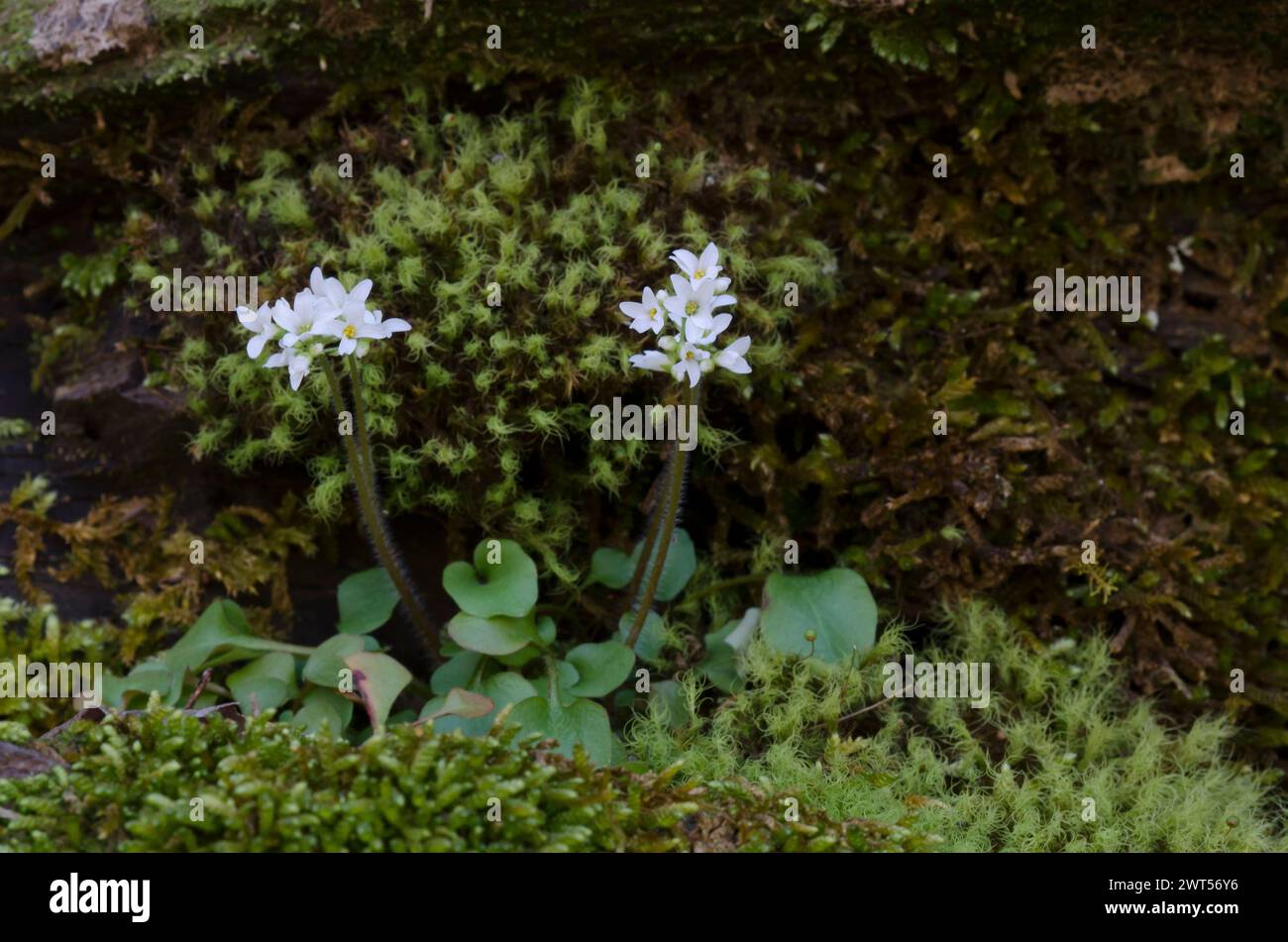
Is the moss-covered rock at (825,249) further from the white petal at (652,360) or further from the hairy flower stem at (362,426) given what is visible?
the white petal at (652,360)

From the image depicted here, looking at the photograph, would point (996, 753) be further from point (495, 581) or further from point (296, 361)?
point (296, 361)

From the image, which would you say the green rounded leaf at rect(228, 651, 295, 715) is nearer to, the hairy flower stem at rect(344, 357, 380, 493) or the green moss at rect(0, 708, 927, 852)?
the green moss at rect(0, 708, 927, 852)

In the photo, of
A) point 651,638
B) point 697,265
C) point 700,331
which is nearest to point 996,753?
point 651,638

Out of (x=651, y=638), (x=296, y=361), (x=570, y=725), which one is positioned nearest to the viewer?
(x=296, y=361)

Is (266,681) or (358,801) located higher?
(266,681)

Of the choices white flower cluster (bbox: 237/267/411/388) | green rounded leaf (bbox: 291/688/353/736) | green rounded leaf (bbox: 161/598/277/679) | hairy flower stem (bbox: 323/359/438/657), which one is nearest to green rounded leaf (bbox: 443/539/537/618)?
hairy flower stem (bbox: 323/359/438/657)

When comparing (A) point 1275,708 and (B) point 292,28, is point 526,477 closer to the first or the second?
(B) point 292,28
